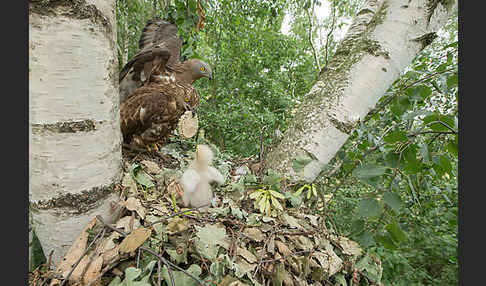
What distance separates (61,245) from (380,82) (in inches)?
43.8

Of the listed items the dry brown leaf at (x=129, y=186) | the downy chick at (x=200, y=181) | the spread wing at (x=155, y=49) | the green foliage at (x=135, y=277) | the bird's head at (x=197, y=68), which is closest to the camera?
the green foliage at (x=135, y=277)

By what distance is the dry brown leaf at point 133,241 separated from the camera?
17.7 inches

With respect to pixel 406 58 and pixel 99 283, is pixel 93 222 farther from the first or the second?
pixel 406 58

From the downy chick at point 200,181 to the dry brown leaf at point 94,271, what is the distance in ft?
1.25

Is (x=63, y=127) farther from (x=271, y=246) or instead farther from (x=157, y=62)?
(x=157, y=62)

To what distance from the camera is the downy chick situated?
0.84 m

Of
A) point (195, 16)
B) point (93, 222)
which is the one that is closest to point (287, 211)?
point (93, 222)

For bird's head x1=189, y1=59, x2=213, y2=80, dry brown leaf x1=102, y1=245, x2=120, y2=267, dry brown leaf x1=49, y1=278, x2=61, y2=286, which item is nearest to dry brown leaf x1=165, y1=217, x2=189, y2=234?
dry brown leaf x1=102, y1=245, x2=120, y2=267

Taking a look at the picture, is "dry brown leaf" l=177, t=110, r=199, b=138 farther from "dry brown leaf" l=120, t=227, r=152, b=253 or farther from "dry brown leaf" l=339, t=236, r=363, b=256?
"dry brown leaf" l=339, t=236, r=363, b=256

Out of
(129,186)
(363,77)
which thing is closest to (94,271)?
(129,186)

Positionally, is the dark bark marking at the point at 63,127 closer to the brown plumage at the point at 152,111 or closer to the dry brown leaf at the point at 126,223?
the dry brown leaf at the point at 126,223

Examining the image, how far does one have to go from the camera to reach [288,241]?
0.64 meters

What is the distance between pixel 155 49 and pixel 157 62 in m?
0.07

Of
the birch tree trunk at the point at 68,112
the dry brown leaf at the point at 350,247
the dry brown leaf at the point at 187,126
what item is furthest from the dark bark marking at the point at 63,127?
the dry brown leaf at the point at 350,247
